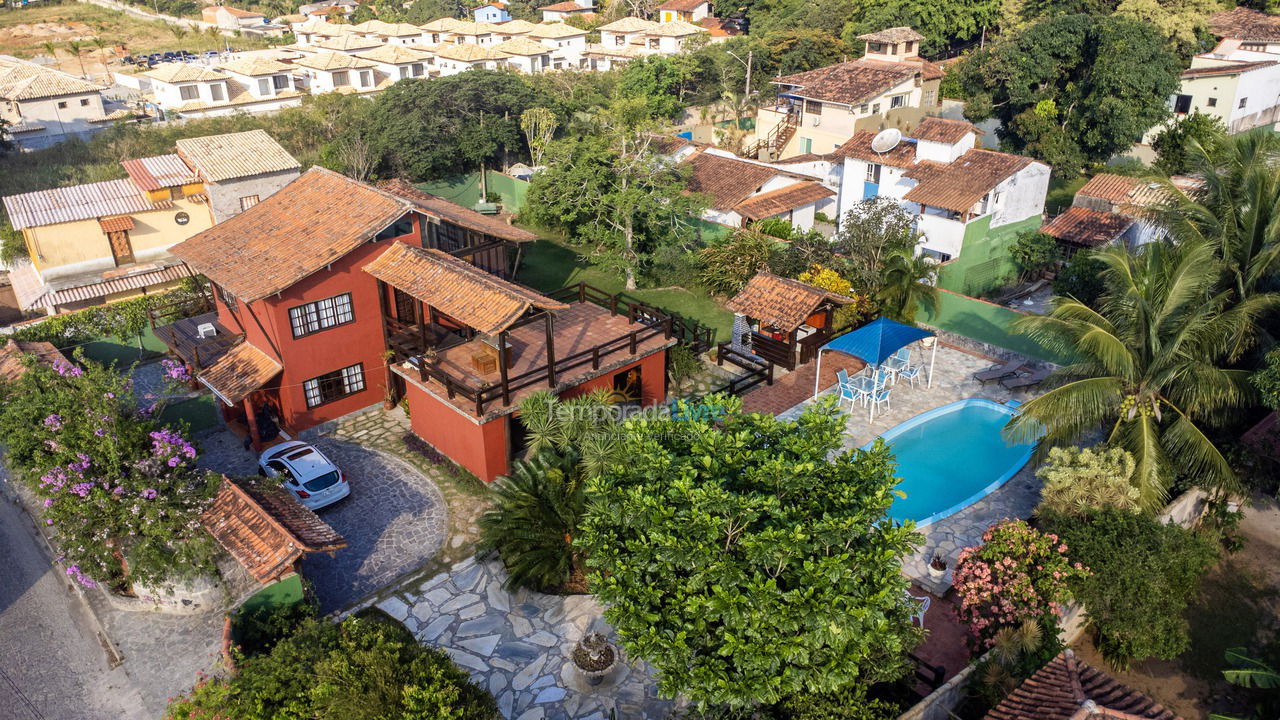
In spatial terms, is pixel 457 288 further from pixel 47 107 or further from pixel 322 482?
pixel 47 107

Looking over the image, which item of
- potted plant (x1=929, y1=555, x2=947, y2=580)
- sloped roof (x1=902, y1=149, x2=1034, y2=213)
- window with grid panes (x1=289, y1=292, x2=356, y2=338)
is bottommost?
potted plant (x1=929, y1=555, x2=947, y2=580)

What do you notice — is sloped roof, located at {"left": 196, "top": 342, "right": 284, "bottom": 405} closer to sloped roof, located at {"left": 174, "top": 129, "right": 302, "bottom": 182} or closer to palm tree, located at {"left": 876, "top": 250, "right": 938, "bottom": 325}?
sloped roof, located at {"left": 174, "top": 129, "right": 302, "bottom": 182}

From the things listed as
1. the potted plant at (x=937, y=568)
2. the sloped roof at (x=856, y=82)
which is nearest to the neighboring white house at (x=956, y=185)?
the sloped roof at (x=856, y=82)

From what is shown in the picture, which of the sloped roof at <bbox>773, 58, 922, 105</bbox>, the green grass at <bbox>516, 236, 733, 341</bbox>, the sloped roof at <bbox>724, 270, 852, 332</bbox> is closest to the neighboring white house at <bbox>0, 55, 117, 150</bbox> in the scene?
the green grass at <bbox>516, 236, 733, 341</bbox>

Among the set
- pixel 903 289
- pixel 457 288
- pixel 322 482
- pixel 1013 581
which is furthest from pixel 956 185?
pixel 322 482

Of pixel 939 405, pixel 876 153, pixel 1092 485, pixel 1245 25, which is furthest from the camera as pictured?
pixel 1245 25

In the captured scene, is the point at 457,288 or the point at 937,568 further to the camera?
the point at 457,288
